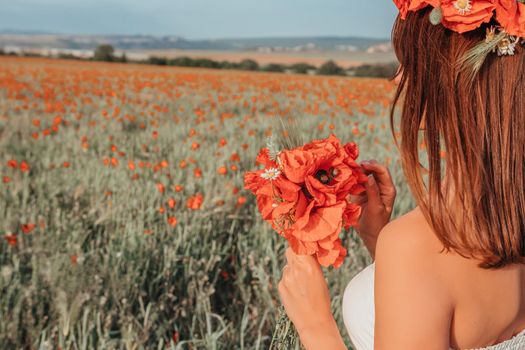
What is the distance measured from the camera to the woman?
97 cm

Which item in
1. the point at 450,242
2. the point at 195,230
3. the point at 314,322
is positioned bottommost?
the point at 195,230

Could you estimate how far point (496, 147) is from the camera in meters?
1.01

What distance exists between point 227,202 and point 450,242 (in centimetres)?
237

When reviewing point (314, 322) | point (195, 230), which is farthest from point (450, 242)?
point (195, 230)

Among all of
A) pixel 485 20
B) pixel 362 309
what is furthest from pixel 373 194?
pixel 485 20

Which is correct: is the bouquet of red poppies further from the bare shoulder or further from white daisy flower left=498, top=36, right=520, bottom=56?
white daisy flower left=498, top=36, right=520, bottom=56

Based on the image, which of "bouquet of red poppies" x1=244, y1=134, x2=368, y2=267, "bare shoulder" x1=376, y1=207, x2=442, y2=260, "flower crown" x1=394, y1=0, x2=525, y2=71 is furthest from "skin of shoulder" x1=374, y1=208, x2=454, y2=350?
"flower crown" x1=394, y1=0, x2=525, y2=71

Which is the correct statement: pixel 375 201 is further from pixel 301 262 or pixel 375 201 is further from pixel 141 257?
pixel 141 257

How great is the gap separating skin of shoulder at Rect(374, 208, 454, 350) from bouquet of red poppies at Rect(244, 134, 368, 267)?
147 mm

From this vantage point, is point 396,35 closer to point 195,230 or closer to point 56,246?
point 195,230

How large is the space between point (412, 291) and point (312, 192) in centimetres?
25

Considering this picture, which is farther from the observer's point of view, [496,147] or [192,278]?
[192,278]

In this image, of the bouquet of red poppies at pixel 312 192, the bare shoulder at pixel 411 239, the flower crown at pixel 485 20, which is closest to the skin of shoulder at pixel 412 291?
the bare shoulder at pixel 411 239

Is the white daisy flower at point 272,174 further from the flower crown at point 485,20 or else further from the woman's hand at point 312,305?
the flower crown at point 485,20
